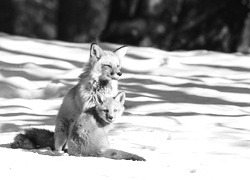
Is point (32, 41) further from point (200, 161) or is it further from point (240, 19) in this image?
point (200, 161)

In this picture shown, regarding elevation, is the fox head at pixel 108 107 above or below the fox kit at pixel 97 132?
above

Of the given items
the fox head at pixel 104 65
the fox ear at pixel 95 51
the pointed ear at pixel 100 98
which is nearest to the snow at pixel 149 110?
the pointed ear at pixel 100 98

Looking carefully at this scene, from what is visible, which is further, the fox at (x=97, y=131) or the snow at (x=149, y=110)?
the fox at (x=97, y=131)

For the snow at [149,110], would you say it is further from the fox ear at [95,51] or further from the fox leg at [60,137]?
the fox ear at [95,51]

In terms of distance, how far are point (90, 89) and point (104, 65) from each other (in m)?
0.34

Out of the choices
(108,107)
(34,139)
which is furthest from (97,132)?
(34,139)

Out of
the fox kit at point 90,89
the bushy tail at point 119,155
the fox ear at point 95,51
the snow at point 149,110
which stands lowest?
the snow at point 149,110

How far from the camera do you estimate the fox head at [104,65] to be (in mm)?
7629

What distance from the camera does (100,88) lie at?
25.2 ft

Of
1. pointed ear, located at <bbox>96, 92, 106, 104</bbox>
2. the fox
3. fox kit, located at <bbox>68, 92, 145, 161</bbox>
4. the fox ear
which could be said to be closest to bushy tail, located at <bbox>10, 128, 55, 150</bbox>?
A: the fox

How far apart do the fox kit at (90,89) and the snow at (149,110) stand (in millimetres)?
368

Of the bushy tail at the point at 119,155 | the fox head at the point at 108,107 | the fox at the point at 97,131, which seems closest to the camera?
the bushy tail at the point at 119,155

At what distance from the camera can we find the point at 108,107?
23.1 feet

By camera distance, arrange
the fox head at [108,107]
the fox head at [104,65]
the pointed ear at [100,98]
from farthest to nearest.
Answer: the fox head at [104,65]
the pointed ear at [100,98]
the fox head at [108,107]
